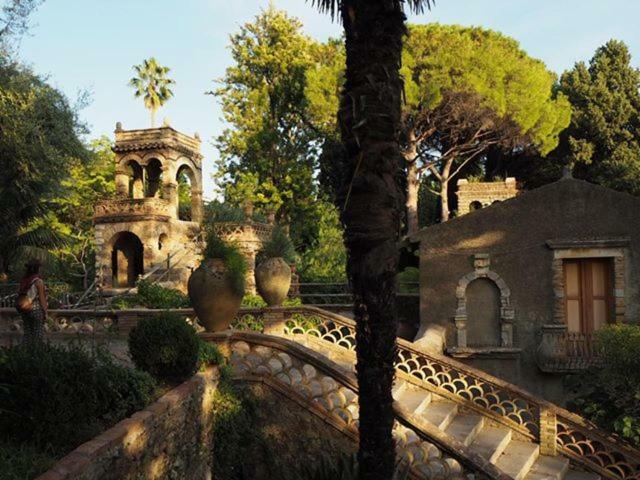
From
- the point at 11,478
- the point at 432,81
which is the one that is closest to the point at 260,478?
the point at 11,478

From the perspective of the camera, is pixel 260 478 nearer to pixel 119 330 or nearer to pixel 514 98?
pixel 119 330

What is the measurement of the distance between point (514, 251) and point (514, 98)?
49.3ft

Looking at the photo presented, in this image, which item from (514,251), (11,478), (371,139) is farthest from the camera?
(514,251)

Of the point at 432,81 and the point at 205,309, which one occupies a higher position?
the point at 432,81

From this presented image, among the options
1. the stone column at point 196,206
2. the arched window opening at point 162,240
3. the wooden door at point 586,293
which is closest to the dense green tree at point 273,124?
the stone column at point 196,206

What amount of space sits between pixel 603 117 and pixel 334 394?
29.1 metres

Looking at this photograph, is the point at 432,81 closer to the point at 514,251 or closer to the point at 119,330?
the point at 514,251

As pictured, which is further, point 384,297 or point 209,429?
point 209,429

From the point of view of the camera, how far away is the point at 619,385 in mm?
8914

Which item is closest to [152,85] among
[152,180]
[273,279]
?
[152,180]

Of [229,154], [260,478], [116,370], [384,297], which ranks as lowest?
[260,478]

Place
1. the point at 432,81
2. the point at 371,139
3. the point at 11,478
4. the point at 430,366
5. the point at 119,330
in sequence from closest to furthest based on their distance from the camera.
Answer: the point at 11,478 < the point at 371,139 < the point at 430,366 < the point at 119,330 < the point at 432,81

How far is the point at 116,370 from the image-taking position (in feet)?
20.8

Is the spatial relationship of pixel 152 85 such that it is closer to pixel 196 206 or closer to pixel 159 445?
pixel 196 206
